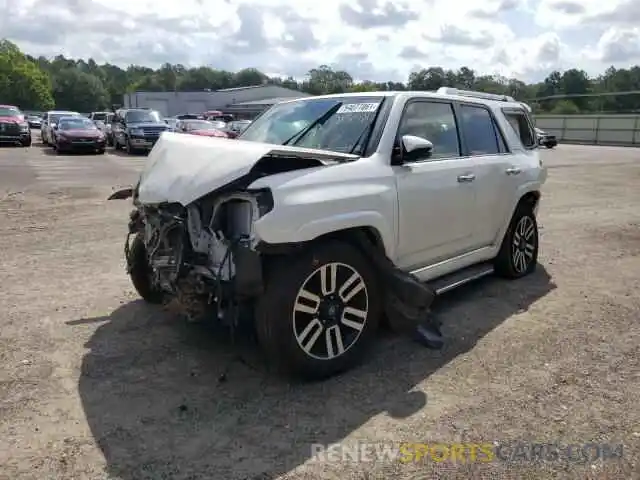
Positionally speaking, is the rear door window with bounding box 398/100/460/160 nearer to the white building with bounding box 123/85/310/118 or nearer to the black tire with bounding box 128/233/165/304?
the black tire with bounding box 128/233/165/304

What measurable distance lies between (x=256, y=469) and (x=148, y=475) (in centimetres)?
53

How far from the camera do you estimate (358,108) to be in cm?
478

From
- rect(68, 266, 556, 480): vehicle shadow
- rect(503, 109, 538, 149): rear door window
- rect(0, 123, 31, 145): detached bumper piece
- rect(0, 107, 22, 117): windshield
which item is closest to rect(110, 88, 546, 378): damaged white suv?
rect(68, 266, 556, 480): vehicle shadow

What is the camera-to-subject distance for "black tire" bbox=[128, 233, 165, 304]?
5.20 m

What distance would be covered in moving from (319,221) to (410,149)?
3.13 feet

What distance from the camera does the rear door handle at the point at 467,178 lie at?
509 cm

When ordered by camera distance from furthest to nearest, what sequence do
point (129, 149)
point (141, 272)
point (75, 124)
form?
point (75, 124)
point (129, 149)
point (141, 272)

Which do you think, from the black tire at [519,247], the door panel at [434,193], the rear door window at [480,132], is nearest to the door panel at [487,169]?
the rear door window at [480,132]

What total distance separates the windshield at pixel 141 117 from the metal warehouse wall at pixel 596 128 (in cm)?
3007

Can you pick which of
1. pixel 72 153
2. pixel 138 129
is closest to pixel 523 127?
pixel 138 129

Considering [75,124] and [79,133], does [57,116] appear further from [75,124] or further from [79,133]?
[79,133]

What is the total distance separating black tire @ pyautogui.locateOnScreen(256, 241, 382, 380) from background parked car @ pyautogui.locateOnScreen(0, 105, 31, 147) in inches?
1051

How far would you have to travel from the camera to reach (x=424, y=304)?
4.19 metres

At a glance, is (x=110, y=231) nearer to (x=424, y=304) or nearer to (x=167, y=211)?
(x=167, y=211)
